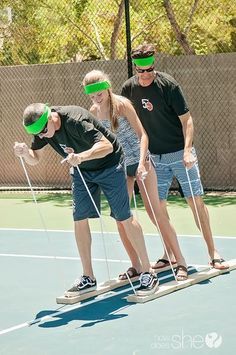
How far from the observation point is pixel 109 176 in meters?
8.21

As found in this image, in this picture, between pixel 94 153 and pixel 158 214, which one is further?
pixel 158 214

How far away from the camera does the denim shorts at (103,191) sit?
324 inches

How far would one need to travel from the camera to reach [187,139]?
28.5 ft

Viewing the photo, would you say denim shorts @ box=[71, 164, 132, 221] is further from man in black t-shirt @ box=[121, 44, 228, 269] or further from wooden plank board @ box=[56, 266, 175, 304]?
man in black t-shirt @ box=[121, 44, 228, 269]

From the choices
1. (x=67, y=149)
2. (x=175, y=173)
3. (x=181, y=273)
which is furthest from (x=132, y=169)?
(x=181, y=273)

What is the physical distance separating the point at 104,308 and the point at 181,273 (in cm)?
98

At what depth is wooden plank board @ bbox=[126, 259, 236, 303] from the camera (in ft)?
26.7

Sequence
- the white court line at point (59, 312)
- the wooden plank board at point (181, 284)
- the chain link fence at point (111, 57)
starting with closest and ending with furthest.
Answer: the white court line at point (59, 312), the wooden plank board at point (181, 284), the chain link fence at point (111, 57)

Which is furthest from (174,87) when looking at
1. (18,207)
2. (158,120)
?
(18,207)

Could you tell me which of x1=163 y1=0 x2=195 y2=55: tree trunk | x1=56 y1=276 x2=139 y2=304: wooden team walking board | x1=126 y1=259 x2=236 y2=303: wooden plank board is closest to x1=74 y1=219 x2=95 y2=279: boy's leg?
x1=56 y1=276 x2=139 y2=304: wooden team walking board

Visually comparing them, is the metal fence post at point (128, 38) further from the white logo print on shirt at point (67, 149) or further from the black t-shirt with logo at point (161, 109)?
the white logo print on shirt at point (67, 149)

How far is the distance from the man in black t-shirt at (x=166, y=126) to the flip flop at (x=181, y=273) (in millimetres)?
379

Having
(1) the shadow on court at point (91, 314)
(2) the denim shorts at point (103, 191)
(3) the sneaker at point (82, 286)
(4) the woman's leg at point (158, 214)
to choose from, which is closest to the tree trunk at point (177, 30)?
(4) the woman's leg at point (158, 214)

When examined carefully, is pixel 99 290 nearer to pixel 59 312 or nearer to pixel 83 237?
pixel 83 237
